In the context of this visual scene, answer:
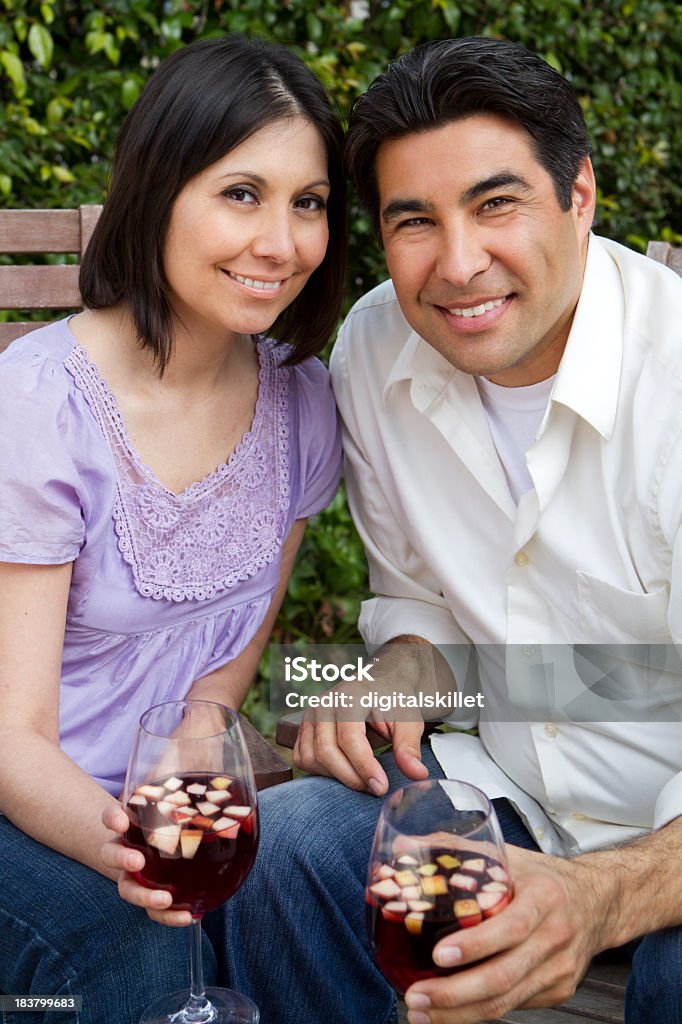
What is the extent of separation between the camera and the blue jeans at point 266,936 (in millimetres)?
1901

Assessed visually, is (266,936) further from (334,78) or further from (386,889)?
(334,78)

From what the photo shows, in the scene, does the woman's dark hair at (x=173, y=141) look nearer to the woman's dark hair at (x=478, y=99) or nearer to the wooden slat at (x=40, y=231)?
the woman's dark hair at (x=478, y=99)

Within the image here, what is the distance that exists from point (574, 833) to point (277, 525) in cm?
80

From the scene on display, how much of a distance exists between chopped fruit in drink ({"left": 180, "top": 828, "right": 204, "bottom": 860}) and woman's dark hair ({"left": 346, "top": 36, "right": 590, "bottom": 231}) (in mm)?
1294

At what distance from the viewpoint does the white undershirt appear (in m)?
2.39

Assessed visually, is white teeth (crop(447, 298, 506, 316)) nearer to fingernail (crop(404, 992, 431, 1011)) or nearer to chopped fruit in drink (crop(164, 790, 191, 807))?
chopped fruit in drink (crop(164, 790, 191, 807))

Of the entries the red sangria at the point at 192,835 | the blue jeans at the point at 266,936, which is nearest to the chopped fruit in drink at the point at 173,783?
the red sangria at the point at 192,835

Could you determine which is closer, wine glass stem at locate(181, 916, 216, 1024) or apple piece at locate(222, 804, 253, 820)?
apple piece at locate(222, 804, 253, 820)

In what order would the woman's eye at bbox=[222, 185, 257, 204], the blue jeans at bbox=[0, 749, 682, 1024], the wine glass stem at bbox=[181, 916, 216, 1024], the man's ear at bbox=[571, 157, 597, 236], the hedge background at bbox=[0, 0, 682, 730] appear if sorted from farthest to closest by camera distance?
the hedge background at bbox=[0, 0, 682, 730] → the man's ear at bbox=[571, 157, 597, 236] → the woman's eye at bbox=[222, 185, 257, 204] → the blue jeans at bbox=[0, 749, 682, 1024] → the wine glass stem at bbox=[181, 916, 216, 1024]

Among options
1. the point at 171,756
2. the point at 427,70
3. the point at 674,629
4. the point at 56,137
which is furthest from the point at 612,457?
the point at 56,137

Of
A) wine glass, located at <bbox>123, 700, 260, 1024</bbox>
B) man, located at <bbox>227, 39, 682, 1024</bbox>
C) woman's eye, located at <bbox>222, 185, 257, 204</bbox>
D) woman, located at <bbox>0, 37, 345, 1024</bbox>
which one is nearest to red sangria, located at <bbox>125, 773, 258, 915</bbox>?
wine glass, located at <bbox>123, 700, 260, 1024</bbox>

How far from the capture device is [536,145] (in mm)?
2215

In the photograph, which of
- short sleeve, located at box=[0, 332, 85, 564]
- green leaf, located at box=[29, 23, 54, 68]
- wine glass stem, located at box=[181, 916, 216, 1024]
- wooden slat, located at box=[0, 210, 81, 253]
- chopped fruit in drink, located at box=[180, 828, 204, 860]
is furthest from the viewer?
green leaf, located at box=[29, 23, 54, 68]

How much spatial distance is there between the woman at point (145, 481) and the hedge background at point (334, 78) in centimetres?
72
